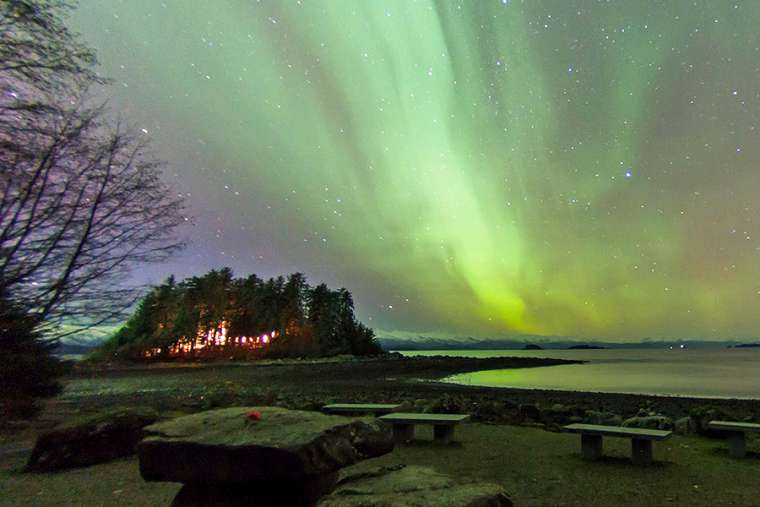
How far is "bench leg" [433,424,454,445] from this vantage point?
8.83 meters

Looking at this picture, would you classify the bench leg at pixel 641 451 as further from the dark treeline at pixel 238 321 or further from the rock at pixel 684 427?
the dark treeline at pixel 238 321

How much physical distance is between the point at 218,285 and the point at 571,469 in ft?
237

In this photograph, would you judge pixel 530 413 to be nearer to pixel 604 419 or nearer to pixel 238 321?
pixel 604 419

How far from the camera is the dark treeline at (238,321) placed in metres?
66.1

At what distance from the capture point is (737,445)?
8164 mm

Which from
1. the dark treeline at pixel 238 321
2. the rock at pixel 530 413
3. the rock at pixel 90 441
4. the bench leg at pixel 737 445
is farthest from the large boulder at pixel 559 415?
the dark treeline at pixel 238 321

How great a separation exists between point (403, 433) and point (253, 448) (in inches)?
220

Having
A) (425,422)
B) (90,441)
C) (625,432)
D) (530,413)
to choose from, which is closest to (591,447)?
(625,432)

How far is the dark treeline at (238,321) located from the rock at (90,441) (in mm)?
59008

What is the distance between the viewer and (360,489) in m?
3.58

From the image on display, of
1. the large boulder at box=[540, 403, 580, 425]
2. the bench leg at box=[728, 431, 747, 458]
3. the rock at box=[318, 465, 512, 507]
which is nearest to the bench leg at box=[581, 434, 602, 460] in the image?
the bench leg at box=[728, 431, 747, 458]

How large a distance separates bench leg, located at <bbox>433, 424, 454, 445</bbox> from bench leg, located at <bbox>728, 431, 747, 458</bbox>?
487 cm

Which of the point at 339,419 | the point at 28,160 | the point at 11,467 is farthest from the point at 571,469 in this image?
the point at 11,467

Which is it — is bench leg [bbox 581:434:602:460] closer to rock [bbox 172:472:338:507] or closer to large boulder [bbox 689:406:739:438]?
large boulder [bbox 689:406:739:438]
